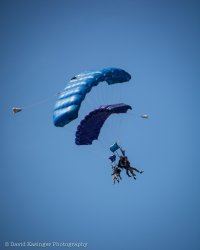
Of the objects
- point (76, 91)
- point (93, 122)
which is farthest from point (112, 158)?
point (76, 91)

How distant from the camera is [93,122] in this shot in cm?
1944

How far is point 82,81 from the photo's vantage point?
18328mm

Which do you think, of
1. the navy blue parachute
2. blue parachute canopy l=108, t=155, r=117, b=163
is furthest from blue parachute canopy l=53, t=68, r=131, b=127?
blue parachute canopy l=108, t=155, r=117, b=163

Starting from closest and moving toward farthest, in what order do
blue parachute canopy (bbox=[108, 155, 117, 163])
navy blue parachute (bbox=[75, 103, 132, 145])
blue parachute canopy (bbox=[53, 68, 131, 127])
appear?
blue parachute canopy (bbox=[53, 68, 131, 127]) < navy blue parachute (bbox=[75, 103, 132, 145]) < blue parachute canopy (bbox=[108, 155, 117, 163])

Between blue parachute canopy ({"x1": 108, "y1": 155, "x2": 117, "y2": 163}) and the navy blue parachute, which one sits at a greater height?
the navy blue parachute

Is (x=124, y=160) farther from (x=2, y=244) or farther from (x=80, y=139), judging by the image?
(x=2, y=244)

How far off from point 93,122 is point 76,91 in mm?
2306

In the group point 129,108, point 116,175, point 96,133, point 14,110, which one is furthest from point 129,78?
point 14,110

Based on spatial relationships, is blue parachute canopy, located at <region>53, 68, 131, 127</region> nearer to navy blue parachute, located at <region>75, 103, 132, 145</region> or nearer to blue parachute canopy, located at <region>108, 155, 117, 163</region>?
navy blue parachute, located at <region>75, 103, 132, 145</region>

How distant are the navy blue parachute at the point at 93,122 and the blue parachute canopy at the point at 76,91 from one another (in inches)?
52.0

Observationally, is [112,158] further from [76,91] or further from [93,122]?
[76,91]

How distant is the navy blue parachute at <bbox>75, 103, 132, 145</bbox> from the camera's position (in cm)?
1869

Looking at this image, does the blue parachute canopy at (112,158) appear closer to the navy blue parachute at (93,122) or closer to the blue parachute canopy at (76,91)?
the navy blue parachute at (93,122)

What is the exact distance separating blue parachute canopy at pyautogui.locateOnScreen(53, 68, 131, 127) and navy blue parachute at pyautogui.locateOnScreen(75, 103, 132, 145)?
52.0 inches
